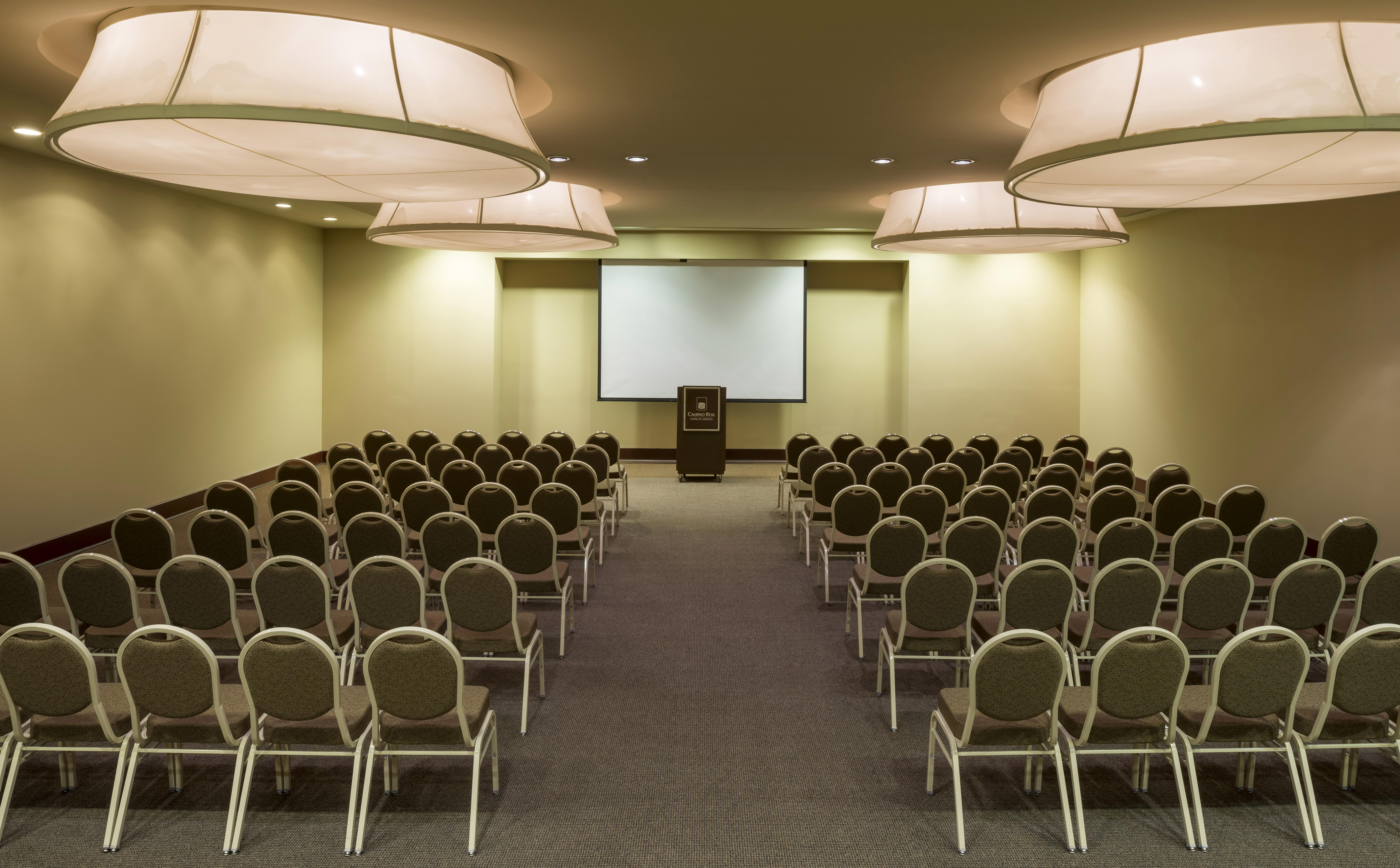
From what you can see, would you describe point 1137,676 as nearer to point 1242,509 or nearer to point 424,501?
point 1242,509

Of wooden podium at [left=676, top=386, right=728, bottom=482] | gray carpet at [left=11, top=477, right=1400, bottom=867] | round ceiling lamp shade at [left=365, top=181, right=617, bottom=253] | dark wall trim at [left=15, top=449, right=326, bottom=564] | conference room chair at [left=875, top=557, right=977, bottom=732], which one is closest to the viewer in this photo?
gray carpet at [left=11, top=477, right=1400, bottom=867]

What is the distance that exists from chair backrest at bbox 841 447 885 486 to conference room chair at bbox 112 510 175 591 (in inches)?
248

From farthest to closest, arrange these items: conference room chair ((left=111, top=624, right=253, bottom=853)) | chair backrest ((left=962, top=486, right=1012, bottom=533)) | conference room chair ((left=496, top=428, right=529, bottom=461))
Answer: conference room chair ((left=496, top=428, right=529, bottom=461)), chair backrest ((left=962, top=486, right=1012, bottom=533)), conference room chair ((left=111, top=624, right=253, bottom=853))

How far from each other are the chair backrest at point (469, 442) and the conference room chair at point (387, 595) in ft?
20.9

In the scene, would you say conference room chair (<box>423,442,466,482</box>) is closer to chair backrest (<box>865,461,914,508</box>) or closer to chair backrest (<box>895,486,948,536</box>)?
chair backrest (<box>865,461,914,508</box>)

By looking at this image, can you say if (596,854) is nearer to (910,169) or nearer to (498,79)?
(498,79)

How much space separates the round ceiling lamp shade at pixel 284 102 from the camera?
15.5 feet

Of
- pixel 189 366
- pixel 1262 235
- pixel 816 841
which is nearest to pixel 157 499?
pixel 189 366

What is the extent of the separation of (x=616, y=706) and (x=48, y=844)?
9.27 feet

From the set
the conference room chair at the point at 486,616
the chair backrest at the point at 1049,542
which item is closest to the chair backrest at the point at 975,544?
the chair backrest at the point at 1049,542

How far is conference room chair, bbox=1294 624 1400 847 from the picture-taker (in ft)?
14.3

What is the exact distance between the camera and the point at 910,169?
10055 mm

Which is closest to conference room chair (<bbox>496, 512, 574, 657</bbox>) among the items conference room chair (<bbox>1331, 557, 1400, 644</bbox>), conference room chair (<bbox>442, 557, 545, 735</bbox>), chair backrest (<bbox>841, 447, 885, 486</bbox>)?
conference room chair (<bbox>442, 557, 545, 735</bbox>)

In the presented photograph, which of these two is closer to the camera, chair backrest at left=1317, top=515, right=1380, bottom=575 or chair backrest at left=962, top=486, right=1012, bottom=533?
chair backrest at left=1317, top=515, right=1380, bottom=575
